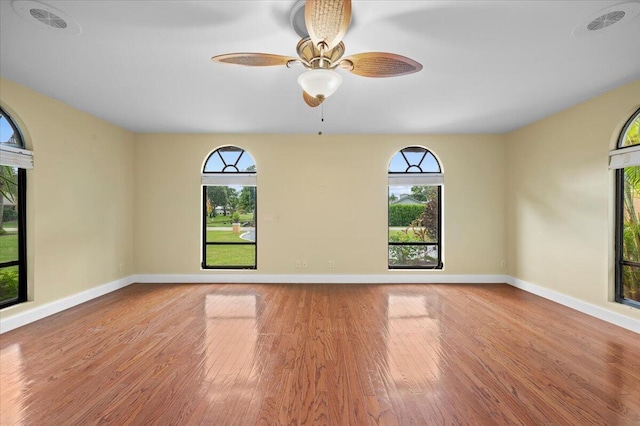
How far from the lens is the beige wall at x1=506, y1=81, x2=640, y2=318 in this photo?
3438mm

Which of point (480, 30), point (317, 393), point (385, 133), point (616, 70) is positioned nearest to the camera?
point (317, 393)

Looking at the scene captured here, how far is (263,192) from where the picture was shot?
5156mm

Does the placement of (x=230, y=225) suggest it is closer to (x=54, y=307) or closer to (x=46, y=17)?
(x=54, y=307)

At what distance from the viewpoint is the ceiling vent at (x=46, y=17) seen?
77.3 inches

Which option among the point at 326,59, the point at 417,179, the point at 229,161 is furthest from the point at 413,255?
the point at 326,59

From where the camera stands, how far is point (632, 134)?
10.9ft

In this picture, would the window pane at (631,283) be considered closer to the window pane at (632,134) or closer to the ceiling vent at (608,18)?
the window pane at (632,134)

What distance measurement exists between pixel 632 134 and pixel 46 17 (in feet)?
18.5

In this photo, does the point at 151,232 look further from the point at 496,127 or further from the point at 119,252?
the point at 496,127

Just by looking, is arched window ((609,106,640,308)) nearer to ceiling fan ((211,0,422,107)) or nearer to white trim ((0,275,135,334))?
ceiling fan ((211,0,422,107))

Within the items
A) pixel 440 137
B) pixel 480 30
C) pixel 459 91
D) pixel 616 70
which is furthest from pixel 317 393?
pixel 440 137

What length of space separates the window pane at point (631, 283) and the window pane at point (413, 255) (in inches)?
96.0

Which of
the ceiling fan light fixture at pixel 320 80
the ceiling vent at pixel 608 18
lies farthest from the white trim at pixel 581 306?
the ceiling fan light fixture at pixel 320 80

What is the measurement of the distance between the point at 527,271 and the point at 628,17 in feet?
12.1
